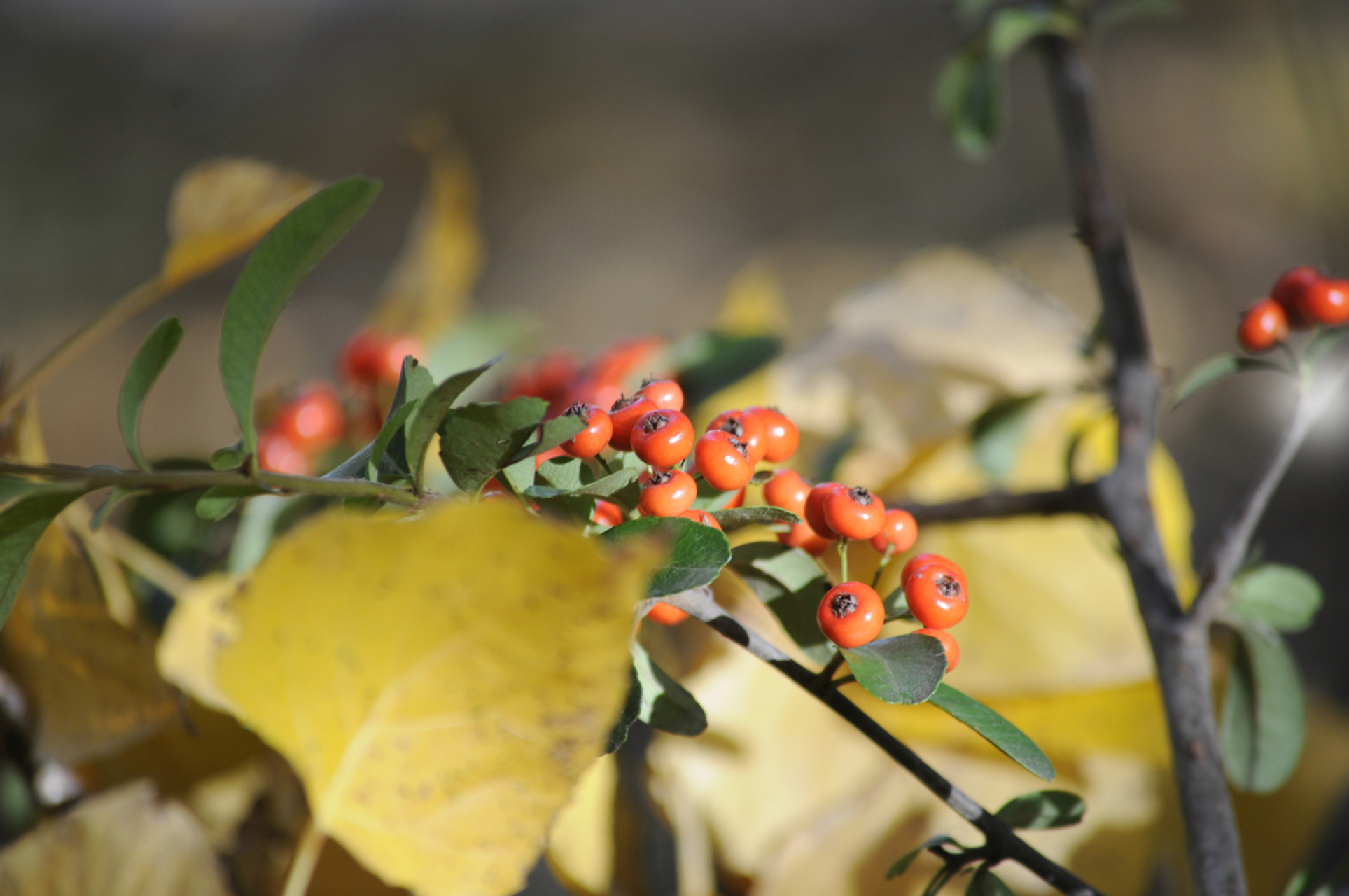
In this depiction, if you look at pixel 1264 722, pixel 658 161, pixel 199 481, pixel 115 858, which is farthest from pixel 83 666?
pixel 658 161

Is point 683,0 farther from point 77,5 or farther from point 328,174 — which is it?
point 77,5

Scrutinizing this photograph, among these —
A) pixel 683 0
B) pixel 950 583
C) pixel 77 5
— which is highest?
pixel 77 5

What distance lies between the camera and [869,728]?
0.22 metres

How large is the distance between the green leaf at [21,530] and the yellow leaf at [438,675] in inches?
1.5

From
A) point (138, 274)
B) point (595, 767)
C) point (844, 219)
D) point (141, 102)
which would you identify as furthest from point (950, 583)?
point (141, 102)

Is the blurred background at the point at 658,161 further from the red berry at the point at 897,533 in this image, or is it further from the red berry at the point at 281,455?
the red berry at the point at 897,533

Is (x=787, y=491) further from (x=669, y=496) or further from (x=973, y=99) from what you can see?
(x=973, y=99)

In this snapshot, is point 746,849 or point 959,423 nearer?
point 746,849

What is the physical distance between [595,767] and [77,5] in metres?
1.65

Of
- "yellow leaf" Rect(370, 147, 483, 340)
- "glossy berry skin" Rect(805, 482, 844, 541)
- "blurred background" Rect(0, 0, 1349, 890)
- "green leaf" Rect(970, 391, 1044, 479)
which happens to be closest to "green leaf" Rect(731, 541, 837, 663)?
"glossy berry skin" Rect(805, 482, 844, 541)

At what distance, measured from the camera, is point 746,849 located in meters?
0.38

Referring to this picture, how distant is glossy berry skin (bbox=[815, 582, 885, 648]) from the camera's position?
0.21 metres

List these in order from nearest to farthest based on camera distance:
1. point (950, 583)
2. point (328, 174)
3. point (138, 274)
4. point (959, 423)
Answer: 1. point (950, 583)
2. point (959, 423)
3. point (138, 274)
4. point (328, 174)

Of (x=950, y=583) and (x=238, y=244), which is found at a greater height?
(x=238, y=244)
